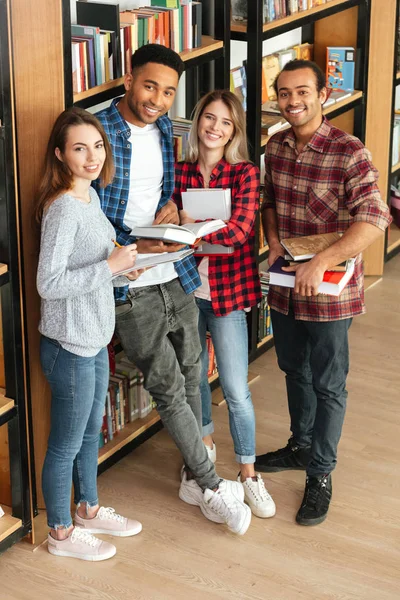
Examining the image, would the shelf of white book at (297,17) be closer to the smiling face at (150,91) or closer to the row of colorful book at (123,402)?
the smiling face at (150,91)

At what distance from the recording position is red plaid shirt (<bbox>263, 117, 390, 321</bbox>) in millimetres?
2953

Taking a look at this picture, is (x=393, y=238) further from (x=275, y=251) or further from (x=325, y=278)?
(x=325, y=278)

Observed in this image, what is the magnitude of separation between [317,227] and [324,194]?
0.12 meters

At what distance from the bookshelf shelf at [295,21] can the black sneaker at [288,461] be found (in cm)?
171

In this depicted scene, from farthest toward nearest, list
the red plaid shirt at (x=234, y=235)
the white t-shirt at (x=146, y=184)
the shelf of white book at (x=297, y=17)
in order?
the shelf of white book at (x=297, y=17) → the red plaid shirt at (x=234, y=235) → the white t-shirt at (x=146, y=184)

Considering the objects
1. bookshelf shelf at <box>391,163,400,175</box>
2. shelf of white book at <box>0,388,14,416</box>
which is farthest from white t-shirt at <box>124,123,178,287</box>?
bookshelf shelf at <box>391,163,400,175</box>

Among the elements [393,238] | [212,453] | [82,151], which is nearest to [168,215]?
[82,151]

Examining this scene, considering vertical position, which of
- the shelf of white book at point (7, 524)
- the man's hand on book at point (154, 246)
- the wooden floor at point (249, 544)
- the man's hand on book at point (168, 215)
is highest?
the man's hand on book at point (168, 215)

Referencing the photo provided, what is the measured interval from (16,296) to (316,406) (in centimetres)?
123

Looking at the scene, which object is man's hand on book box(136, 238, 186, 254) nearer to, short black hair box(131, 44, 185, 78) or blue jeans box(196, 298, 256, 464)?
blue jeans box(196, 298, 256, 464)

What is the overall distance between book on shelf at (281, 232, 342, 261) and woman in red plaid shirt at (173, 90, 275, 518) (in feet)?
0.57

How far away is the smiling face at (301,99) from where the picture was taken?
9.88 ft

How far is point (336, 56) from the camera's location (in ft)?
16.1

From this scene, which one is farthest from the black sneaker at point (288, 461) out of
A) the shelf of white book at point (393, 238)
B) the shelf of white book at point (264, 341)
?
the shelf of white book at point (393, 238)
